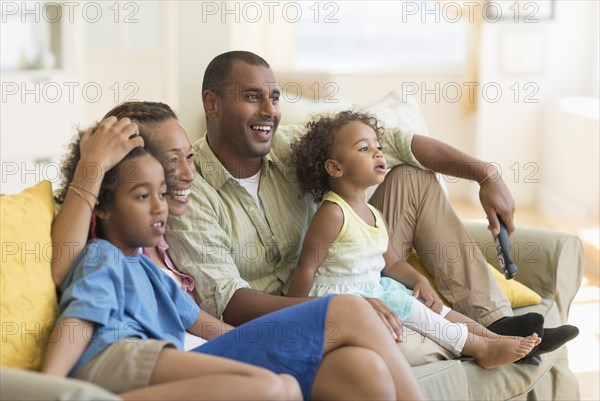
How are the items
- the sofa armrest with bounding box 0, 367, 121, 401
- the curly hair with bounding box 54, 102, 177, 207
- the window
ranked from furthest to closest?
the window
the curly hair with bounding box 54, 102, 177, 207
the sofa armrest with bounding box 0, 367, 121, 401

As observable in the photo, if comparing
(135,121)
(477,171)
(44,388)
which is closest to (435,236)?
(477,171)

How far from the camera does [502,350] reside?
222 centimetres

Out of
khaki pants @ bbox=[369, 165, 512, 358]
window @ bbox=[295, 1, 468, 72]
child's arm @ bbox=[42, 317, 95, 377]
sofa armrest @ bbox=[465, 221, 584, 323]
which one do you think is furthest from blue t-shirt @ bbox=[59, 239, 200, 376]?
window @ bbox=[295, 1, 468, 72]

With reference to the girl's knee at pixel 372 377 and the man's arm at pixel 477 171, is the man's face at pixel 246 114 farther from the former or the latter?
the girl's knee at pixel 372 377

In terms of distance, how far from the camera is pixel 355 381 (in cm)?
172

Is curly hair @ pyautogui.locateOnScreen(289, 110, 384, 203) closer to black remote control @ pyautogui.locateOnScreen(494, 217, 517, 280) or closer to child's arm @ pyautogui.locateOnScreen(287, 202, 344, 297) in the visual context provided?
child's arm @ pyautogui.locateOnScreen(287, 202, 344, 297)

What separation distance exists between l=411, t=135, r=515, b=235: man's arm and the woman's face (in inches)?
30.2

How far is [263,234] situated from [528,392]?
848 mm

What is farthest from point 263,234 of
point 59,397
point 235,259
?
point 59,397

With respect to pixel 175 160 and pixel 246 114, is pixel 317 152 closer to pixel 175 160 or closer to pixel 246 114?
pixel 246 114

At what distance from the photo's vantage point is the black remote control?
2.42 metres

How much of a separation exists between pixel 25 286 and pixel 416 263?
124 cm

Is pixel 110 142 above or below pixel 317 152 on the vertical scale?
above

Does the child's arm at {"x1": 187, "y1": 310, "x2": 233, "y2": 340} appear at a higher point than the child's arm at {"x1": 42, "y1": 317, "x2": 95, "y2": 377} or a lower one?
lower
